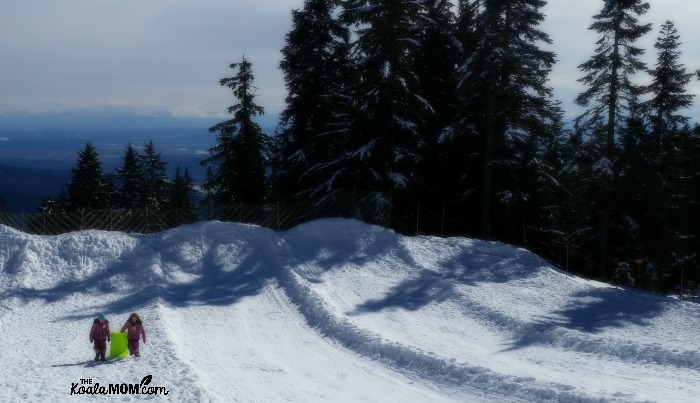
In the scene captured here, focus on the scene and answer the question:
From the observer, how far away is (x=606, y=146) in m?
29.0

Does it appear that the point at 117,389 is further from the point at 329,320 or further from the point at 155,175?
the point at 155,175

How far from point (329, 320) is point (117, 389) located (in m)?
8.25

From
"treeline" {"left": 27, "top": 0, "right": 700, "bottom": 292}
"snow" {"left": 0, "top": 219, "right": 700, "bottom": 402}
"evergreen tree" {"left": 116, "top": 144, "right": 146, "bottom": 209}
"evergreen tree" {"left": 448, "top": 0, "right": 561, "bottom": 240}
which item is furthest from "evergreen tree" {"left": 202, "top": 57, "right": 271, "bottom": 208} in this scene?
"evergreen tree" {"left": 116, "top": 144, "right": 146, "bottom": 209}

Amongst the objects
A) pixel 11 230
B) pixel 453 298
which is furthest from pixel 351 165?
pixel 11 230

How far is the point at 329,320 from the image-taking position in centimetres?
1955

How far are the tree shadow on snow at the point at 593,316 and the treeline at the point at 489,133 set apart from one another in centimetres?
618

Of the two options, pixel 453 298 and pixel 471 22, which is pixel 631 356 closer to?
pixel 453 298

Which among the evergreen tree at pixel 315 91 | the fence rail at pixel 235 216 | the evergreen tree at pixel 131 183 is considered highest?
the evergreen tree at pixel 315 91

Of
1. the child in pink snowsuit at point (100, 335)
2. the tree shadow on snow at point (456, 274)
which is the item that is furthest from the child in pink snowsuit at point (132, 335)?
the tree shadow on snow at point (456, 274)

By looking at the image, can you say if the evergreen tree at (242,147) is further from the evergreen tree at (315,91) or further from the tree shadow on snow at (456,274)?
the tree shadow on snow at (456,274)

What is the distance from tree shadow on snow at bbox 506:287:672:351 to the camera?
1788cm

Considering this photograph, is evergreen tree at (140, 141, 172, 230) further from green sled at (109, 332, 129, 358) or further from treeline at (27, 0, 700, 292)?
green sled at (109, 332, 129, 358)

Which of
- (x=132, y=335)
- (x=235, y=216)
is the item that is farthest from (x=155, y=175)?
(x=132, y=335)

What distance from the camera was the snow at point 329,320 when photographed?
13.4m
